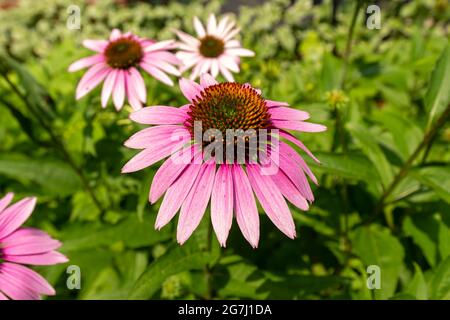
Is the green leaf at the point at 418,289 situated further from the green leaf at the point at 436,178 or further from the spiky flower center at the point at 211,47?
the spiky flower center at the point at 211,47

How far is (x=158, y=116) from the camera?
0.93 metres

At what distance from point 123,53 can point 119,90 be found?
0.18 metres

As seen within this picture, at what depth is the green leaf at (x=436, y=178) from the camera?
120 centimetres

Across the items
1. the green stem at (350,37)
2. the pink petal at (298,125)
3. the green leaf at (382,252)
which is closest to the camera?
the pink petal at (298,125)

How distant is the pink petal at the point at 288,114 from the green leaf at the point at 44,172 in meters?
0.99

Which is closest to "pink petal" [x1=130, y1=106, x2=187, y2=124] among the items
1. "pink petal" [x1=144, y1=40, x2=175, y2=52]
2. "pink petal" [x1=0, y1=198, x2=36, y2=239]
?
"pink petal" [x1=0, y1=198, x2=36, y2=239]

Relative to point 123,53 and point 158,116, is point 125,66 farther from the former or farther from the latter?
point 158,116

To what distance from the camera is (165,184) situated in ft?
2.76

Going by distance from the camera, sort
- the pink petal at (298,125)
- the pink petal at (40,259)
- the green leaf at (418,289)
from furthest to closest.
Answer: the green leaf at (418,289)
the pink petal at (40,259)
the pink petal at (298,125)

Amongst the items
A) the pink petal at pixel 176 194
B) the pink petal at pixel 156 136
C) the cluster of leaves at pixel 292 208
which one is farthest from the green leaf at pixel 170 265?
the pink petal at pixel 156 136

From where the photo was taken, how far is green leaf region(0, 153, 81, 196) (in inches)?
57.6
